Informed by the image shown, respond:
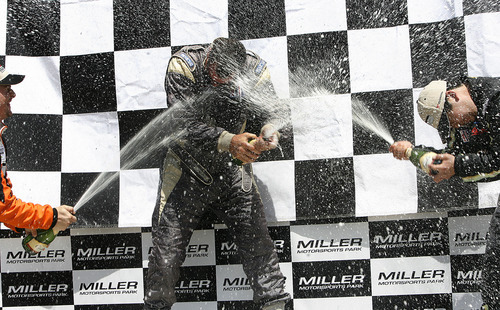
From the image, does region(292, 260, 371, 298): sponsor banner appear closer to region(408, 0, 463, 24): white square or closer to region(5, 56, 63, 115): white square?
region(408, 0, 463, 24): white square

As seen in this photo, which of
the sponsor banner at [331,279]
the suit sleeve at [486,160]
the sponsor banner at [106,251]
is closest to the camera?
the suit sleeve at [486,160]

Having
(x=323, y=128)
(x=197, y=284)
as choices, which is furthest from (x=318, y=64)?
(x=197, y=284)

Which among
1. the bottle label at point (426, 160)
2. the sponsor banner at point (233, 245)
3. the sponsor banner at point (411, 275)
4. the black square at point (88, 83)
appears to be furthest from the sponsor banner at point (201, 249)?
the bottle label at point (426, 160)

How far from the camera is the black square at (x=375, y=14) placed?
2.59 meters

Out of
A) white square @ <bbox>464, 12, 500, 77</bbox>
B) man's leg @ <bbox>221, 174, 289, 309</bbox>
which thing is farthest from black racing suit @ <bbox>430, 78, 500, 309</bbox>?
man's leg @ <bbox>221, 174, 289, 309</bbox>

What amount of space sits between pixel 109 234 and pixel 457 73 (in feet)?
7.09

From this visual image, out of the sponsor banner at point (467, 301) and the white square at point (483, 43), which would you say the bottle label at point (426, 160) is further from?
the sponsor banner at point (467, 301)

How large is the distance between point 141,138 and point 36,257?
0.98m

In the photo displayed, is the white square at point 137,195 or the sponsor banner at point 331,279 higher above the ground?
the white square at point 137,195

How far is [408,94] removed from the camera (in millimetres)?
2605

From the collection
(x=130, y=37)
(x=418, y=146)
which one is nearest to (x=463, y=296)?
(x=418, y=146)

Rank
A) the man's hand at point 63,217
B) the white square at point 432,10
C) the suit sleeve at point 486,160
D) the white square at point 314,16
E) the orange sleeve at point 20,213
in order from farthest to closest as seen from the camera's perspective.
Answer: the white square at point 314,16 → the white square at point 432,10 → the man's hand at point 63,217 → the orange sleeve at point 20,213 → the suit sleeve at point 486,160

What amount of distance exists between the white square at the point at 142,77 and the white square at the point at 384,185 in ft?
3.90

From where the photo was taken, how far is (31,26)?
2.80m
